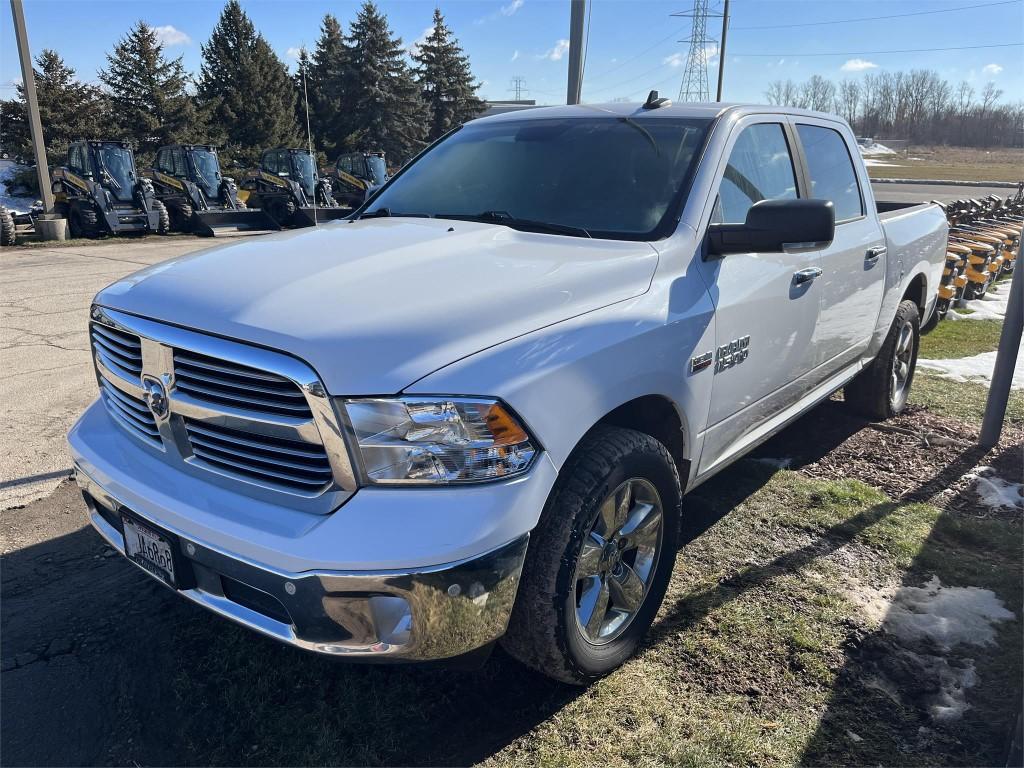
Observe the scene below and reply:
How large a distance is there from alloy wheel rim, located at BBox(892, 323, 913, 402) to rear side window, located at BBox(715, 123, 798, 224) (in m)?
1.98

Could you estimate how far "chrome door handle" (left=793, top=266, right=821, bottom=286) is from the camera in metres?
3.38

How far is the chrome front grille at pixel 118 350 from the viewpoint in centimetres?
245

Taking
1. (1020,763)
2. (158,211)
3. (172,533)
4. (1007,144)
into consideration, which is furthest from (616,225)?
(1007,144)

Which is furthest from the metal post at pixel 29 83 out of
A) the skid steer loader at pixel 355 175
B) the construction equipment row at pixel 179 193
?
the skid steer loader at pixel 355 175

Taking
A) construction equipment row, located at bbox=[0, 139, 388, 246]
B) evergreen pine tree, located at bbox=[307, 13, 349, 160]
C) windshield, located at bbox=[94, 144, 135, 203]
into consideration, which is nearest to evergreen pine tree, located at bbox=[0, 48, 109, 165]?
evergreen pine tree, located at bbox=[307, 13, 349, 160]

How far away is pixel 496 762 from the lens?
229 centimetres

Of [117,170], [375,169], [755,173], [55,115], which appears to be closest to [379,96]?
[55,115]

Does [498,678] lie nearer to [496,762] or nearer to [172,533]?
[496,762]

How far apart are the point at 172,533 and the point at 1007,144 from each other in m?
87.3

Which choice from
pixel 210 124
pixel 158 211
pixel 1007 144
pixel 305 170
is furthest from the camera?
pixel 1007 144

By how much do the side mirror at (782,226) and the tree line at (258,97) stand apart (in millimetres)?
44468

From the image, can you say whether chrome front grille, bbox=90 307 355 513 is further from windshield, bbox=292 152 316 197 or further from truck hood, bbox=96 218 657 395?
windshield, bbox=292 152 316 197

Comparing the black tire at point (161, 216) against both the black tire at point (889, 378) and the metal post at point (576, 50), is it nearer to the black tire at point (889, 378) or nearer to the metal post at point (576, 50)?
the metal post at point (576, 50)

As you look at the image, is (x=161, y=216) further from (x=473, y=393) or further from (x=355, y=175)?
(x=473, y=393)
